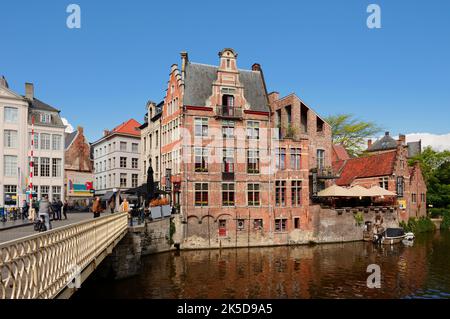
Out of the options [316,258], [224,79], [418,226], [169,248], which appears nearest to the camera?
[316,258]

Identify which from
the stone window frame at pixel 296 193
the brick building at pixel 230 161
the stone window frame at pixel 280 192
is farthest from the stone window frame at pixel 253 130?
the stone window frame at pixel 296 193

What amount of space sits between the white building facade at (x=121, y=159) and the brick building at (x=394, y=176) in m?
27.8

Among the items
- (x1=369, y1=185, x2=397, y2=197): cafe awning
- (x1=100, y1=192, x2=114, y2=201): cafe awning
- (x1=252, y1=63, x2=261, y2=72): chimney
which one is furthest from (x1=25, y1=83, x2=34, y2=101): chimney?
(x1=369, y1=185, x2=397, y2=197): cafe awning

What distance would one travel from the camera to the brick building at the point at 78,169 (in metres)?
58.2

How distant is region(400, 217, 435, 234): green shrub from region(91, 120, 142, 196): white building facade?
3359cm

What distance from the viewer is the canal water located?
19312 millimetres

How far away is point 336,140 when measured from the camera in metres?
62.8

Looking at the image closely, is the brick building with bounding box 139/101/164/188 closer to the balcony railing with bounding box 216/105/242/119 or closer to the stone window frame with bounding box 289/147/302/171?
the balcony railing with bounding box 216/105/242/119

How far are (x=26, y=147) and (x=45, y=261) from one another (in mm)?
39704

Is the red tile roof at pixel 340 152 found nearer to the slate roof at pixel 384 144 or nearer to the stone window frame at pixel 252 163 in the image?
the stone window frame at pixel 252 163

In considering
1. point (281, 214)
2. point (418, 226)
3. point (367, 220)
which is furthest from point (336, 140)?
point (281, 214)

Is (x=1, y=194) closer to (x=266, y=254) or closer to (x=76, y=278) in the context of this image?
(x=266, y=254)

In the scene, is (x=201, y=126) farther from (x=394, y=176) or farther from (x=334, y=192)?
(x=394, y=176)

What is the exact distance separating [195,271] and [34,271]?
59.1 feet
